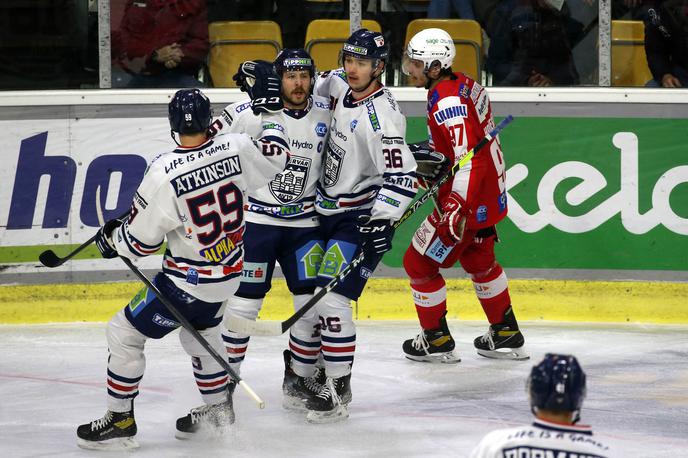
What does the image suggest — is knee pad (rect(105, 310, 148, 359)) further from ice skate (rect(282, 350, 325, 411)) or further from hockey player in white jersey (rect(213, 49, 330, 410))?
ice skate (rect(282, 350, 325, 411))

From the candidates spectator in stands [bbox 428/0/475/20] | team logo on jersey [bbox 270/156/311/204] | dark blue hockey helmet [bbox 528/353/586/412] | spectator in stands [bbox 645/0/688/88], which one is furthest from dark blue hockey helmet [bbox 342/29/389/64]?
dark blue hockey helmet [bbox 528/353/586/412]

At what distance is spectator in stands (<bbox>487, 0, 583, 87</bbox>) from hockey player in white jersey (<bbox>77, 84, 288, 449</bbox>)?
2443mm

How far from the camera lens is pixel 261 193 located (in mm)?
4574

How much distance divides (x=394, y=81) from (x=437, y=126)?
4.25 feet

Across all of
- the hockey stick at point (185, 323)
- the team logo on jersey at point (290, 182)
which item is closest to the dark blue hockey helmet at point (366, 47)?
the team logo on jersey at point (290, 182)

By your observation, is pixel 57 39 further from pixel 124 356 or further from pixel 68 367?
pixel 124 356

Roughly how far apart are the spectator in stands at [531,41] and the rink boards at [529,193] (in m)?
0.16

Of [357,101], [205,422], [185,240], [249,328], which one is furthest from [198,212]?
[357,101]

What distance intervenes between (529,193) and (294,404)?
2.07 metres

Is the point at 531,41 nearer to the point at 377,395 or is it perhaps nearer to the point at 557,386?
the point at 377,395

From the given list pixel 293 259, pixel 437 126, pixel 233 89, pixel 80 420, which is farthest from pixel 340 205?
pixel 233 89

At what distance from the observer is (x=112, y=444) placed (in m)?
4.11

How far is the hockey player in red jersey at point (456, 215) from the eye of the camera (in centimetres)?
509

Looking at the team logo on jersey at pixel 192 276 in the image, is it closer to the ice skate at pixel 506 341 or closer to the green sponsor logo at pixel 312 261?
the green sponsor logo at pixel 312 261
